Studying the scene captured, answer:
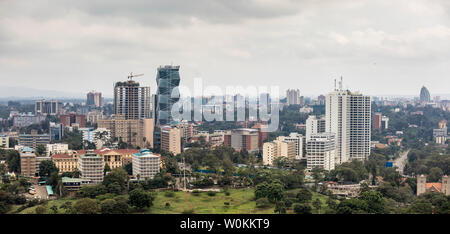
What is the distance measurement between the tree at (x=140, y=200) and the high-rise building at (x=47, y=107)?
669 inches

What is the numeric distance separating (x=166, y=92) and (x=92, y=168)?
33.5ft

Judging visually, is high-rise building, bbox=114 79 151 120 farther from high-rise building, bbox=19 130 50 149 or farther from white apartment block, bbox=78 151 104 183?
white apartment block, bbox=78 151 104 183

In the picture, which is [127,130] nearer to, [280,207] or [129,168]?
[129,168]

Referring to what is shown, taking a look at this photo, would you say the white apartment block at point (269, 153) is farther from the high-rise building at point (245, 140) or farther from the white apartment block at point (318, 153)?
the high-rise building at point (245, 140)

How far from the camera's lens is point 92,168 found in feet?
29.9

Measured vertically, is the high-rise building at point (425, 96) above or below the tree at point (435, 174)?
above

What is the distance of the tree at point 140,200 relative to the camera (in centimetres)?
695

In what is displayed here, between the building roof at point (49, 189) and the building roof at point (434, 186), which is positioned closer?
the building roof at point (49, 189)

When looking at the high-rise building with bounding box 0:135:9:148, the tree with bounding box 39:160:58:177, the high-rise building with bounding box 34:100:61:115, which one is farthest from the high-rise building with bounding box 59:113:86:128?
the tree with bounding box 39:160:58:177

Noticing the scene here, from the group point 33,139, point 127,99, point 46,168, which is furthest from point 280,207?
point 127,99

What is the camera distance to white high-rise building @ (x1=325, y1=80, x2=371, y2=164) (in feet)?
40.4

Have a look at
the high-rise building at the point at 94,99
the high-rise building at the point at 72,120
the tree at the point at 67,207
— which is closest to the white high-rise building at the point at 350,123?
the tree at the point at 67,207

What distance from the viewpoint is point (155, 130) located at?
1462 centimetres

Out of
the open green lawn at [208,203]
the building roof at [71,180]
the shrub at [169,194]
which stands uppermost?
the building roof at [71,180]
